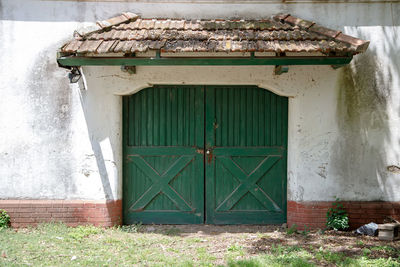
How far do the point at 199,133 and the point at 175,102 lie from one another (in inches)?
A: 26.9

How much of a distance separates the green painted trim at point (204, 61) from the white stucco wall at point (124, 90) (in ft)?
2.25

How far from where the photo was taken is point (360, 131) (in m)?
6.12

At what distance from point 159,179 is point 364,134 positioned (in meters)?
3.53

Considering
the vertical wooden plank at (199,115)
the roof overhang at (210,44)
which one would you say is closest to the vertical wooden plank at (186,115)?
the vertical wooden plank at (199,115)

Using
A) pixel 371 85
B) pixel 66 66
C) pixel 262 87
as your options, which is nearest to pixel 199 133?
pixel 262 87

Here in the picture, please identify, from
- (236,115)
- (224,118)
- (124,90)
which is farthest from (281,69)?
(124,90)

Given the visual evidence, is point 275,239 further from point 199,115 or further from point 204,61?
point 204,61

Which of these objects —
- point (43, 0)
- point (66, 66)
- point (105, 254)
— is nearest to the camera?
point (105, 254)

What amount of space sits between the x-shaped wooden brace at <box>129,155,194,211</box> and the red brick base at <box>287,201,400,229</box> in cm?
211

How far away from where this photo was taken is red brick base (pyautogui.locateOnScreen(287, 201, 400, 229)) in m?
6.08

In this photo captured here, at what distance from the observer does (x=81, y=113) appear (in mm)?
6141

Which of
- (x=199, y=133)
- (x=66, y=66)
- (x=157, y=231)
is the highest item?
(x=66, y=66)

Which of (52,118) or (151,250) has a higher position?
(52,118)

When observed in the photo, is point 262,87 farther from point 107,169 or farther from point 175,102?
point 107,169
